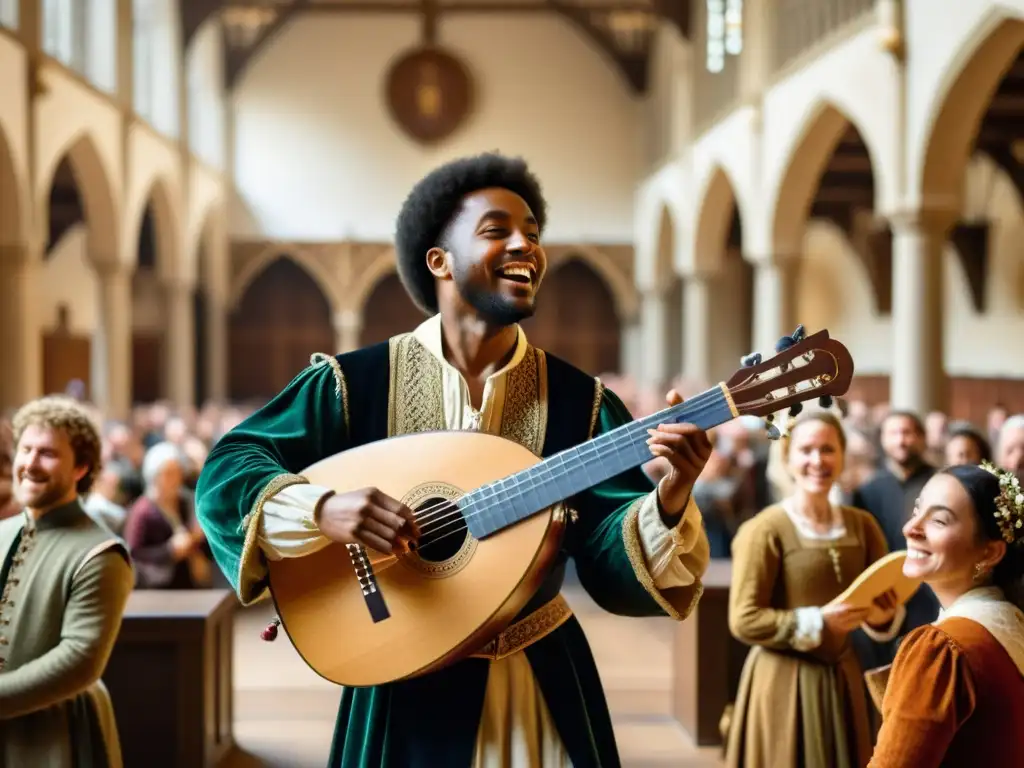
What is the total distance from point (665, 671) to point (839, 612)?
3634 millimetres

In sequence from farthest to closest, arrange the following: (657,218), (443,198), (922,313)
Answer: (657,218)
(922,313)
(443,198)

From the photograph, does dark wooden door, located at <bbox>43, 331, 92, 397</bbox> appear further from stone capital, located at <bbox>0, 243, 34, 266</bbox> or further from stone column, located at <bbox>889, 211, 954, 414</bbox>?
stone column, located at <bbox>889, 211, 954, 414</bbox>

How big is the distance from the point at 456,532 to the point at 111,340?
14.9 meters

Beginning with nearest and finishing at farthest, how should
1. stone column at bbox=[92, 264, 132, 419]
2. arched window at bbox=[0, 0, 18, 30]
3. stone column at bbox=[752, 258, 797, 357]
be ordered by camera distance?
arched window at bbox=[0, 0, 18, 30], stone column at bbox=[752, 258, 797, 357], stone column at bbox=[92, 264, 132, 419]

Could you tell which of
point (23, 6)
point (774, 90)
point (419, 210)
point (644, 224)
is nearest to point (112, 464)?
point (23, 6)

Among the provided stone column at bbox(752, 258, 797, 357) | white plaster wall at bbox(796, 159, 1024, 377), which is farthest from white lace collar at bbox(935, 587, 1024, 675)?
stone column at bbox(752, 258, 797, 357)

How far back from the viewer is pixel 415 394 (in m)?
2.32

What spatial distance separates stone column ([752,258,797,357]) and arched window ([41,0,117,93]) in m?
8.60

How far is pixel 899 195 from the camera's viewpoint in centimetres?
1020

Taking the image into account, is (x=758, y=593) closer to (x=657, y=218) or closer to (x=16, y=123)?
(x=16, y=123)

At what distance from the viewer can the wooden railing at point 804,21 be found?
12.3 metres

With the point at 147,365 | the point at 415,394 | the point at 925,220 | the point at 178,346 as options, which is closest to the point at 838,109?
the point at 925,220

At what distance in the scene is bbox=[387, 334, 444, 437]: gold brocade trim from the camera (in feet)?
7.58

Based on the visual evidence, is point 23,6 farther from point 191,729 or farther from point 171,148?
point 191,729
